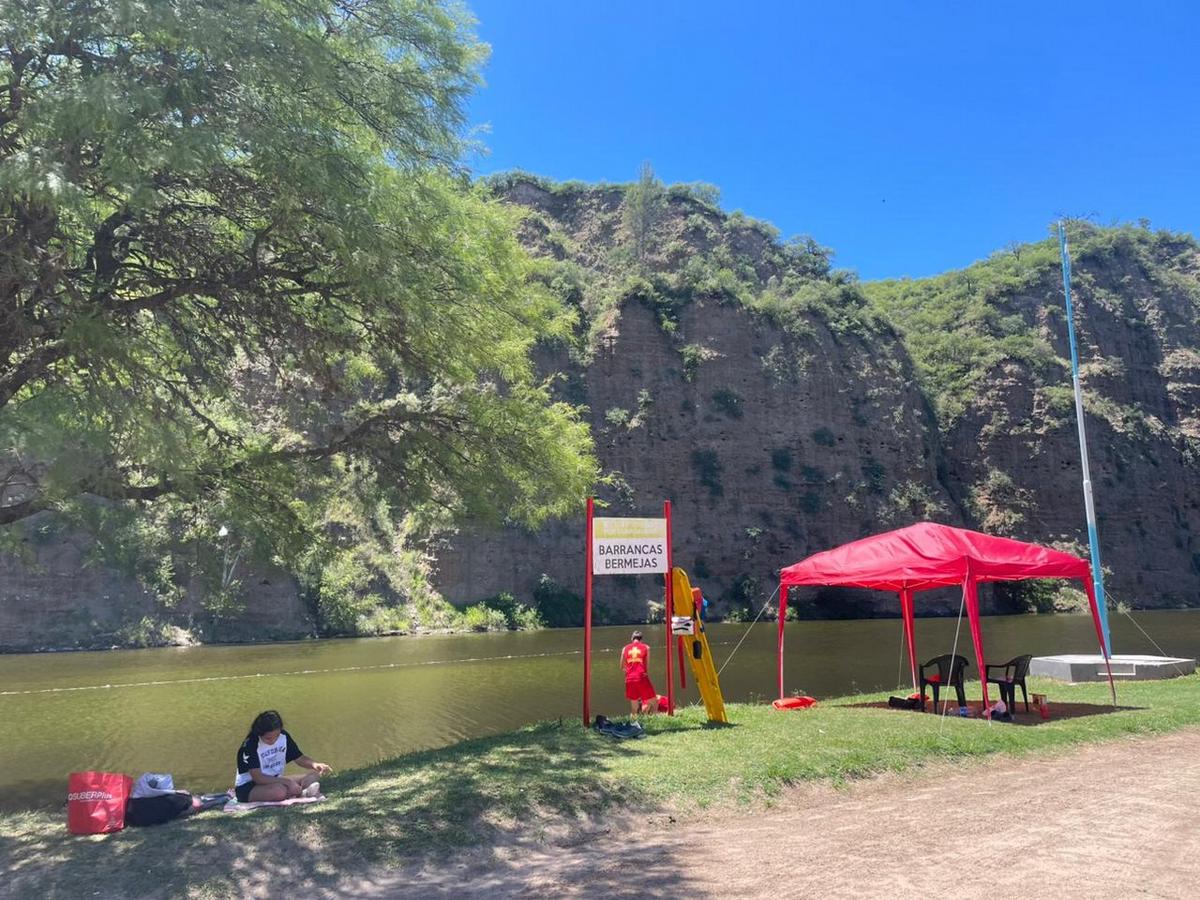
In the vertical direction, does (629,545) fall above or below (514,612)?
above

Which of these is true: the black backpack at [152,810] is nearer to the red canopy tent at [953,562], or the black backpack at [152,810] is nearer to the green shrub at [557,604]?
the red canopy tent at [953,562]

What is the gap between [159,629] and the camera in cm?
3353

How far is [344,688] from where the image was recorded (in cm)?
2059

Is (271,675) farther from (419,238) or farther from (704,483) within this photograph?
(704,483)

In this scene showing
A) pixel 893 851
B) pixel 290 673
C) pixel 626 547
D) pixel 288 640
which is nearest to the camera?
pixel 893 851

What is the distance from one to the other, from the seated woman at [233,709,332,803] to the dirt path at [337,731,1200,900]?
2.54 meters

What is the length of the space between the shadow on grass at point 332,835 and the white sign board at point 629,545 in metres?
2.74

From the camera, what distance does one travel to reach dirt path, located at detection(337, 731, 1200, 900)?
5.29m

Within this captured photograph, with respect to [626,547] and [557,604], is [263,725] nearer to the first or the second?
[626,547]

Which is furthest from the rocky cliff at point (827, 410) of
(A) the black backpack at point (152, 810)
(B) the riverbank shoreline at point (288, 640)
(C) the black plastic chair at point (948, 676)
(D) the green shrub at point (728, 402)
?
(A) the black backpack at point (152, 810)

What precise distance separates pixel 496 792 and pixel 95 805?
3.45 metres

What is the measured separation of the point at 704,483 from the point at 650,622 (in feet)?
35.0

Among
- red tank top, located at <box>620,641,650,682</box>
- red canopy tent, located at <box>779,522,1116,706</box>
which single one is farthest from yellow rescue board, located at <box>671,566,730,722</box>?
red canopy tent, located at <box>779,522,1116,706</box>

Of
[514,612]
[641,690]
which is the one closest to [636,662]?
[641,690]
